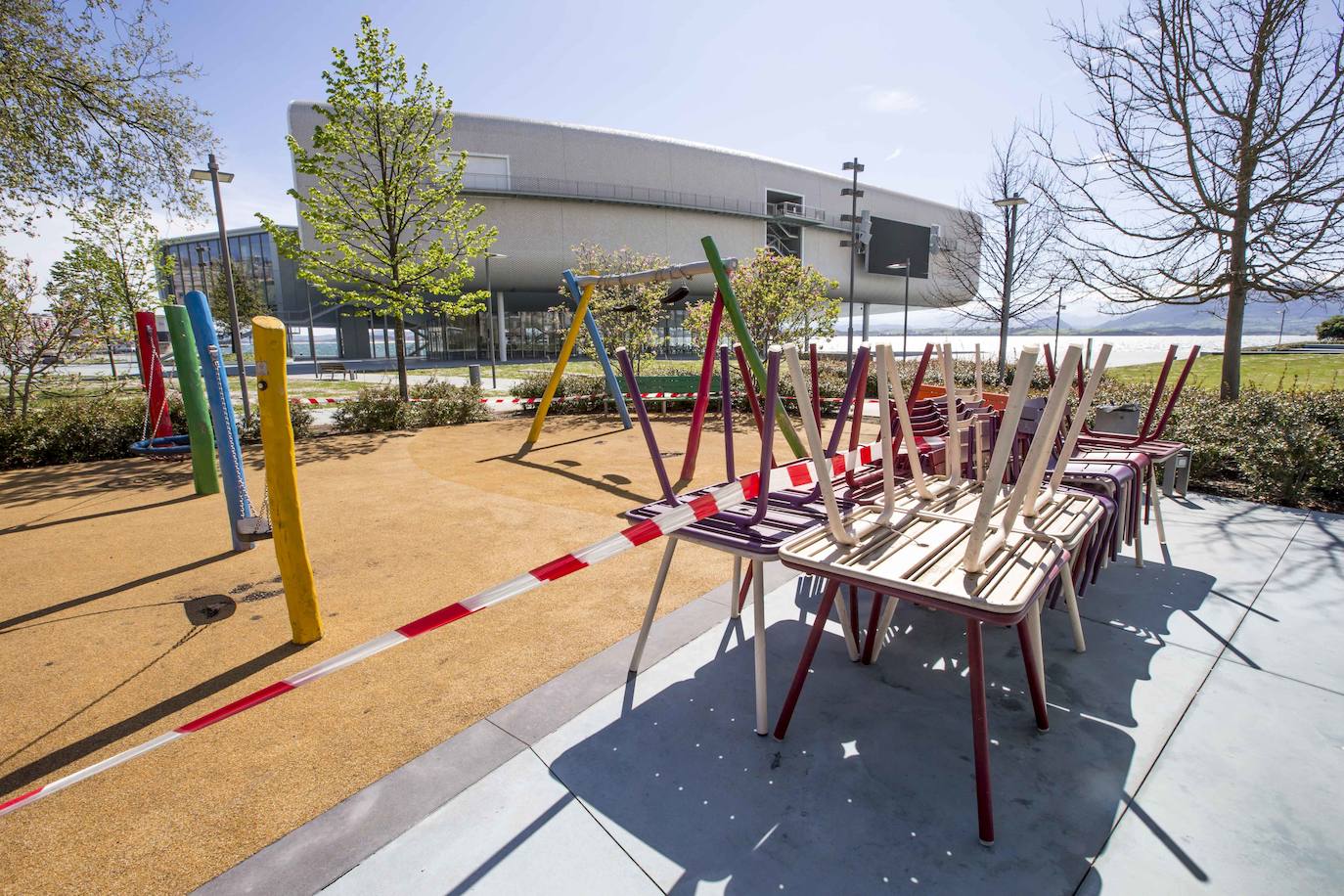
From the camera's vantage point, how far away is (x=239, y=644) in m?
3.62

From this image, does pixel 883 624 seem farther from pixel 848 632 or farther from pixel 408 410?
pixel 408 410

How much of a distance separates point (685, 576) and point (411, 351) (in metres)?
59.3

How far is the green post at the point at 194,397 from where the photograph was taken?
21.1 ft

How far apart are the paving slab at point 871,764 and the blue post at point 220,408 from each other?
4.16 meters

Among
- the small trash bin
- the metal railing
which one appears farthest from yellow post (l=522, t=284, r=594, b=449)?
the metal railing

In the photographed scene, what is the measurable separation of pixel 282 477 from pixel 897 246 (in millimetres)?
65537

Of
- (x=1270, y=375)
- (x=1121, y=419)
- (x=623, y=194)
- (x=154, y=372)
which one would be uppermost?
(x=623, y=194)

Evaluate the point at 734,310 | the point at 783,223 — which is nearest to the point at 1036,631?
the point at 734,310

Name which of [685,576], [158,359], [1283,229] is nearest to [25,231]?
[158,359]

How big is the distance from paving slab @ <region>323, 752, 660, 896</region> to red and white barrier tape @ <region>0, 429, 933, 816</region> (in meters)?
0.64

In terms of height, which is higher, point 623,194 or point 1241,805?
point 623,194

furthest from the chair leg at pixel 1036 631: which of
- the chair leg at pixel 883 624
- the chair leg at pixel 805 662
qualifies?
the chair leg at pixel 805 662

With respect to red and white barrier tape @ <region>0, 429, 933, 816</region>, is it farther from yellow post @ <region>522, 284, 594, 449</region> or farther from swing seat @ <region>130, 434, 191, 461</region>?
yellow post @ <region>522, 284, 594, 449</region>

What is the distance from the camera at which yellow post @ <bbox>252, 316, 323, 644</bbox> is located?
3.34m
